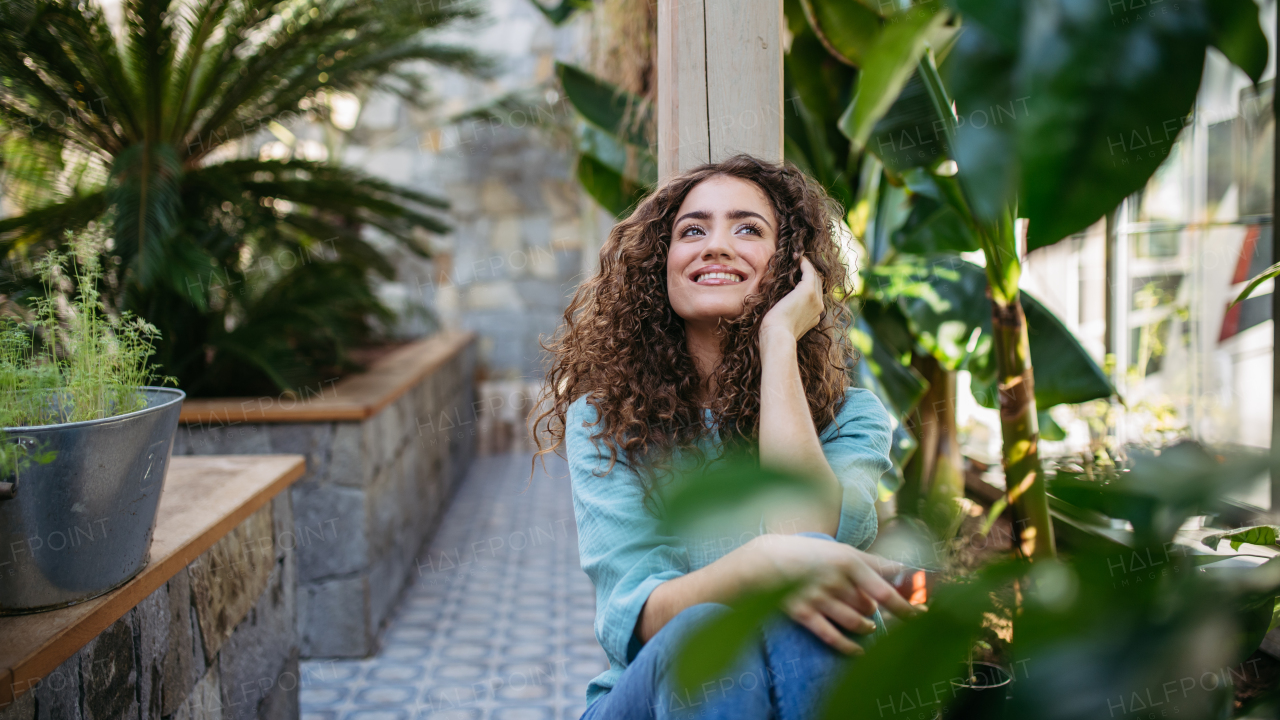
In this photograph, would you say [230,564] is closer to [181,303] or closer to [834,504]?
[181,303]

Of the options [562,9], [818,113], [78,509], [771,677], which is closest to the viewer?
[771,677]

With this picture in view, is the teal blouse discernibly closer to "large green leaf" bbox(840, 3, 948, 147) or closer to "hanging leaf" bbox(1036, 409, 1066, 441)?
"large green leaf" bbox(840, 3, 948, 147)

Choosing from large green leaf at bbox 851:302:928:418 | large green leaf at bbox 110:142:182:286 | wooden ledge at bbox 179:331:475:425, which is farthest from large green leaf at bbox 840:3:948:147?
wooden ledge at bbox 179:331:475:425

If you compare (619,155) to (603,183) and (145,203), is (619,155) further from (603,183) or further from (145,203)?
(145,203)

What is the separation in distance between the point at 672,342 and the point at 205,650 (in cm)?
98

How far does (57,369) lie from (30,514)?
21 centimetres

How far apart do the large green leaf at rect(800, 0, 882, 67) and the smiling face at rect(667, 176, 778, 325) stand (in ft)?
1.90

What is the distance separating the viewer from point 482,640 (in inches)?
101

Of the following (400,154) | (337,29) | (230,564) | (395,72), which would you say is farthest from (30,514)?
(400,154)

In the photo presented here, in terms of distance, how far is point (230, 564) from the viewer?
150cm

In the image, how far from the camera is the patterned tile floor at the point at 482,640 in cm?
216

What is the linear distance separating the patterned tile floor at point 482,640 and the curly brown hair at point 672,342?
0.58 meters

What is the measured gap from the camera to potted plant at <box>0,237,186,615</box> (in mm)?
933

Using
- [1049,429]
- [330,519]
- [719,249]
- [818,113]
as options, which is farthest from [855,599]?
[330,519]
